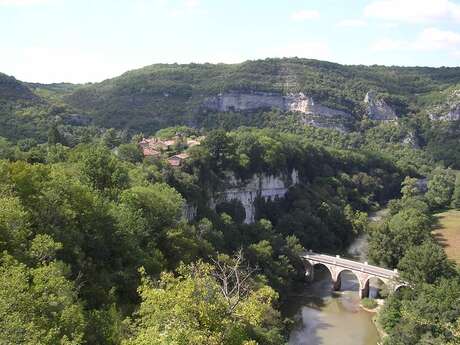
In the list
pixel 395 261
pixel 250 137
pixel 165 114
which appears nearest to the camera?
pixel 395 261

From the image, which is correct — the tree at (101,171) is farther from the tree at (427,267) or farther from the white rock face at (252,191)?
the tree at (427,267)

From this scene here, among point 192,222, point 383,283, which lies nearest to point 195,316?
point 192,222

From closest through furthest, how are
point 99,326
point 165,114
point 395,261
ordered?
point 99,326
point 395,261
point 165,114

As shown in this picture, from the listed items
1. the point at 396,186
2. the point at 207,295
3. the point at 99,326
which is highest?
the point at 207,295

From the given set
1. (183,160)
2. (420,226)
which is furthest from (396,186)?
(183,160)

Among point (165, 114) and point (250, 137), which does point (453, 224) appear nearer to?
point (250, 137)

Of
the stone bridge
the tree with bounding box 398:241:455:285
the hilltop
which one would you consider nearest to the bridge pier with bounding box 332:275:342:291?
the stone bridge

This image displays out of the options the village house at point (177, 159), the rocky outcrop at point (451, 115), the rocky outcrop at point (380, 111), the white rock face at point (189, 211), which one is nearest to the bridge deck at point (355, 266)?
the white rock face at point (189, 211)
